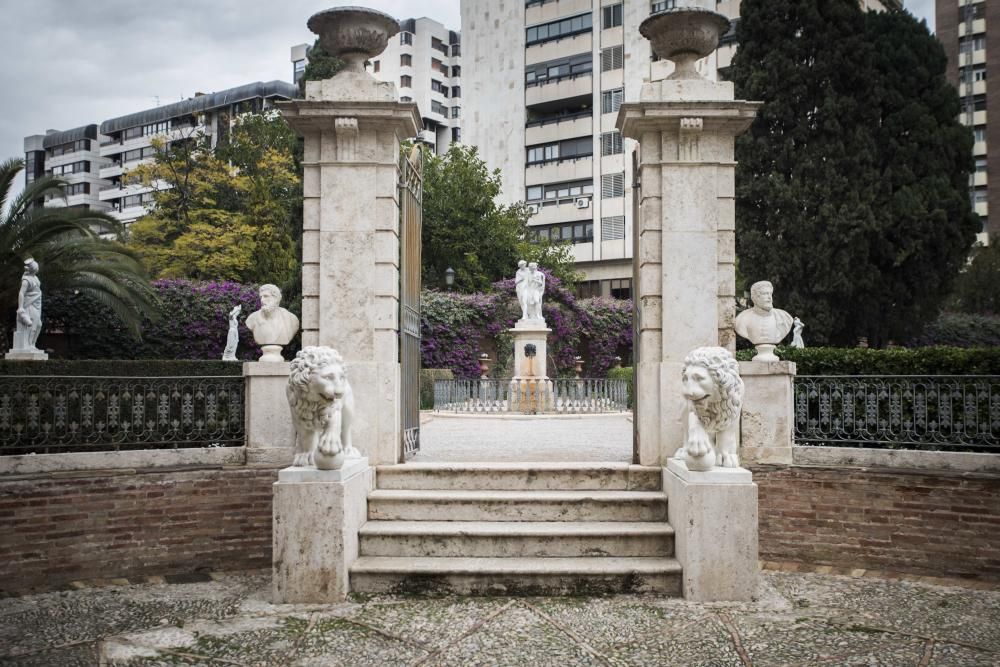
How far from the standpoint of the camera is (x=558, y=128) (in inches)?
1476

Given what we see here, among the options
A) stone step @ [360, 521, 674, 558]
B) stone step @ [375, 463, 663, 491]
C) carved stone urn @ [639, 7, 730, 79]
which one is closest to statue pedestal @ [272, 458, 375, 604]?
stone step @ [360, 521, 674, 558]

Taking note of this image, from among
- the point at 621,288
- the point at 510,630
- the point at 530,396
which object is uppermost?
the point at 621,288

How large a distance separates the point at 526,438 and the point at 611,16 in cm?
3128

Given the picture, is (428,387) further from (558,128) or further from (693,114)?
(558,128)

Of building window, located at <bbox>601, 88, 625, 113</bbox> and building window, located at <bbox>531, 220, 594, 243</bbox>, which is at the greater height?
building window, located at <bbox>601, 88, 625, 113</bbox>

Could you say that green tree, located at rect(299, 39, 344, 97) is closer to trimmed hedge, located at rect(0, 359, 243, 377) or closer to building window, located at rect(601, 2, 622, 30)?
trimmed hedge, located at rect(0, 359, 243, 377)

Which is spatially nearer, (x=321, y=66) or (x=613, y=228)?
(x=321, y=66)

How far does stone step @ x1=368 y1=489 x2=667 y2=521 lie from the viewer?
611cm

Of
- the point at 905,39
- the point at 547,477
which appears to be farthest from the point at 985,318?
the point at 547,477

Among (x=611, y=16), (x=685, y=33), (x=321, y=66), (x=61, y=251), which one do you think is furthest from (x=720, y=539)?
(x=611, y=16)

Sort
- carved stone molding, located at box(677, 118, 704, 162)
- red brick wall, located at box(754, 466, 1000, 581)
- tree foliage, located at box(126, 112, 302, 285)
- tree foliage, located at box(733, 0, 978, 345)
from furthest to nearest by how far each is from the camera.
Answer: tree foliage, located at box(126, 112, 302, 285) → tree foliage, located at box(733, 0, 978, 345) → carved stone molding, located at box(677, 118, 704, 162) → red brick wall, located at box(754, 466, 1000, 581)

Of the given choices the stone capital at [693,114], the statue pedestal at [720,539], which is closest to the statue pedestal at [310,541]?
the statue pedestal at [720,539]

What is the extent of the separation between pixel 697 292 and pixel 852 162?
1408 centimetres

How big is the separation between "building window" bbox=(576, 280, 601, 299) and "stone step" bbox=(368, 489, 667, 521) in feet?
102
